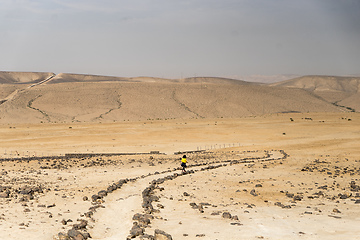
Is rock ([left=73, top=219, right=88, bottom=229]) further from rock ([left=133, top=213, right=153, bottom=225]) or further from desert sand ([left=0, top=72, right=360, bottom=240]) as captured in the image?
rock ([left=133, top=213, right=153, bottom=225])

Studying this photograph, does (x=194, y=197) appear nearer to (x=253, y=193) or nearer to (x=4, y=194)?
(x=253, y=193)

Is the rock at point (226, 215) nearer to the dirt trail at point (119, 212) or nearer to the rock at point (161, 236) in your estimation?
the dirt trail at point (119, 212)

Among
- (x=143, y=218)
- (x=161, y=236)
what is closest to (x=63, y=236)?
(x=161, y=236)

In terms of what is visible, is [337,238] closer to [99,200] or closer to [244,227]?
[244,227]

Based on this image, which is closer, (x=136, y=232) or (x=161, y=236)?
(x=161, y=236)

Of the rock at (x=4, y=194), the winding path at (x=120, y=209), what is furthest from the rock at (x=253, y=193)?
the rock at (x=4, y=194)

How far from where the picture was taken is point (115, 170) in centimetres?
2911

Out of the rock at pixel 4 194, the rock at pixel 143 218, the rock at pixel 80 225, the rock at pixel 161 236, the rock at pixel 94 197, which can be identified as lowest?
the rock at pixel 4 194

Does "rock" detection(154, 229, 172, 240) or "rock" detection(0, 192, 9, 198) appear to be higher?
"rock" detection(154, 229, 172, 240)

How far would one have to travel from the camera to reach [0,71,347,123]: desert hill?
106m

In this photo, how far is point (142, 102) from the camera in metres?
123

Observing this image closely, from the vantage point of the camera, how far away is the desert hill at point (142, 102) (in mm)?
105988

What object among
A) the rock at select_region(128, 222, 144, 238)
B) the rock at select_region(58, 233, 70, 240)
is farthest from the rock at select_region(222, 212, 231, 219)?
the rock at select_region(58, 233, 70, 240)

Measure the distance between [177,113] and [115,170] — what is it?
84563mm
